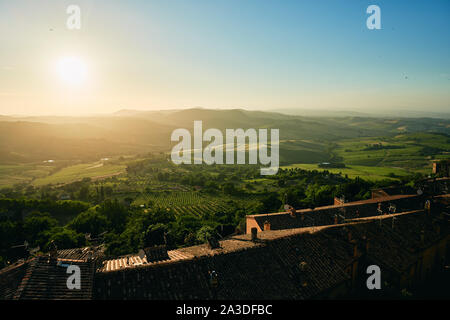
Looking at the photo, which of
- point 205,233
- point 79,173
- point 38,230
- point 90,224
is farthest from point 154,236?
point 79,173

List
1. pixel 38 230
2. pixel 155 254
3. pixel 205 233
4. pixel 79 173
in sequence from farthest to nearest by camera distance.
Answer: pixel 79 173, pixel 38 230, pixel 205 233, pixel 155 254

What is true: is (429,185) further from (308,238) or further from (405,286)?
(308,238)

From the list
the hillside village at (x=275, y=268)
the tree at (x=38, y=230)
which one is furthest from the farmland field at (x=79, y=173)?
the hillside village at (x=275, y=268)

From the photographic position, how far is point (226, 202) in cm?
7400

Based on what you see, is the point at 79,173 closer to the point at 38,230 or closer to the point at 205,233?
the point at 38,230

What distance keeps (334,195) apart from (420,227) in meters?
24.3

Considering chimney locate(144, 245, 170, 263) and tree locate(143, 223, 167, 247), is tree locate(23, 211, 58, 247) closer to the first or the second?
tree locate(143, 223, 167, 247)

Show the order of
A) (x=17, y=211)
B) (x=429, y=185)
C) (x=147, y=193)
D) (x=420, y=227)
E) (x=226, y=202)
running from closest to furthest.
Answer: (x=420, y=227), (x=429, y=185), (x=17, y=211), (x=226, y=202), (x=147, y=193)

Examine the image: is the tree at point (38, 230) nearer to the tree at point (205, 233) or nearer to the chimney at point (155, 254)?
the tree at point (205, 233)

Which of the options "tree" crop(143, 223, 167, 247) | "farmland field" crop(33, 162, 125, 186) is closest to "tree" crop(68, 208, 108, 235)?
"tree" crop(143, 223, 167, 247)
